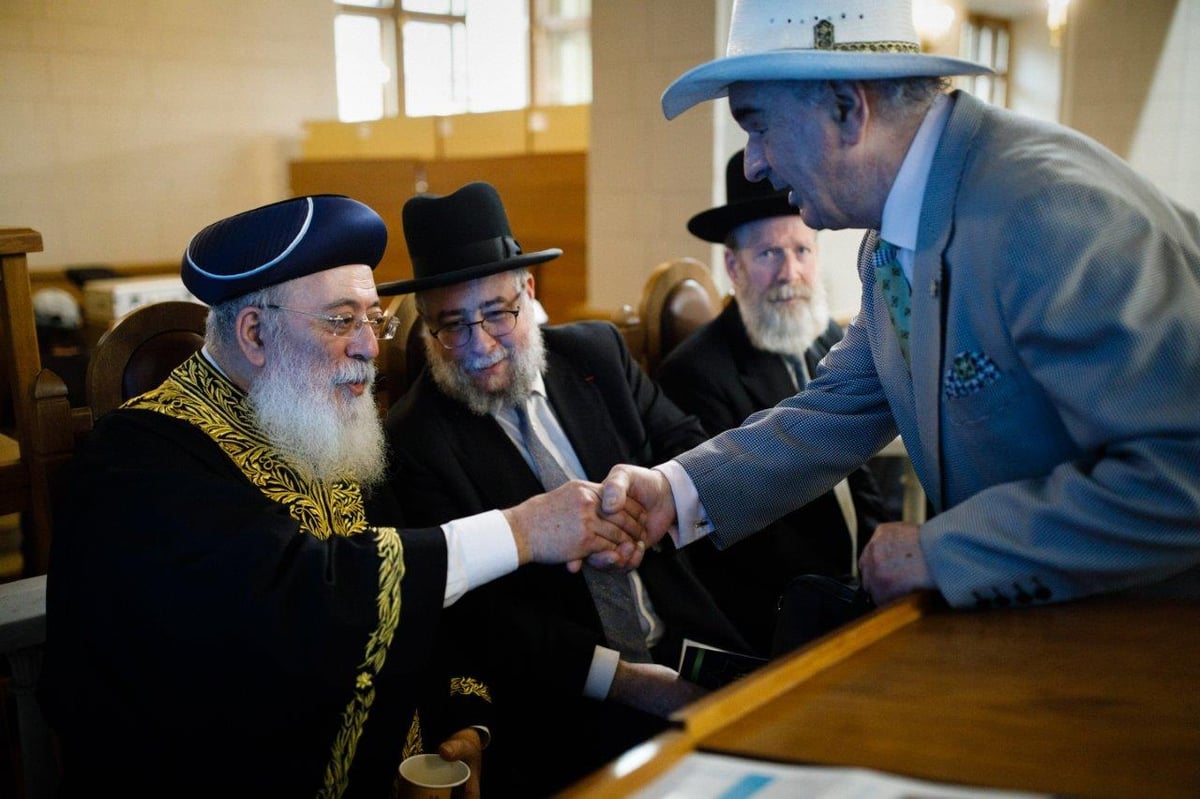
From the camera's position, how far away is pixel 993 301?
144 cm

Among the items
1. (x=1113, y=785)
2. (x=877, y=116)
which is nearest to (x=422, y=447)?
(x=877, y=116)

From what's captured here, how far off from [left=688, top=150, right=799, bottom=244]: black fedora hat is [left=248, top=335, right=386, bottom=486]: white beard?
178 centimetres

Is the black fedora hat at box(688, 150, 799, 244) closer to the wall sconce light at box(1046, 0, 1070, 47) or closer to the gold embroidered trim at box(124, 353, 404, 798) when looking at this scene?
the gold embroidered trim at box(124, 353, 404, 798)

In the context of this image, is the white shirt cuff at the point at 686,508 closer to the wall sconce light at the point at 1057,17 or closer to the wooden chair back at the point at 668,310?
the wooden chair back at the point at 668,310

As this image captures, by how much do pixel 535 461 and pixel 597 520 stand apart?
2.14 feet

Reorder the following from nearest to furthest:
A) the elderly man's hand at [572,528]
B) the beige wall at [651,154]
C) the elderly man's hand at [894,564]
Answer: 1. the elderly man's hand at [894,564]
2. the elderly man's hand at [572,528]
3. the beige wall at [651,154]

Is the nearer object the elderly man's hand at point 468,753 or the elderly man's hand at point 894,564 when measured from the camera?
the elderly man's hand at point 894,564

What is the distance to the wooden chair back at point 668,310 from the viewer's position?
12.7ft

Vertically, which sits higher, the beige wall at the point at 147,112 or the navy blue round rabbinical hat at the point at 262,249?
the beige wall at the point at 147,112

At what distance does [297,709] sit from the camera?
1.68 metres

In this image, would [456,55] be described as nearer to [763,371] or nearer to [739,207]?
[739,207]

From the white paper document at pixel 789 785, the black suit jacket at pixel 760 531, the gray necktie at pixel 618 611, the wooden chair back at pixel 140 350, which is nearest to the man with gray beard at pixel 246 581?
the wooden chair back at pixel 140 350

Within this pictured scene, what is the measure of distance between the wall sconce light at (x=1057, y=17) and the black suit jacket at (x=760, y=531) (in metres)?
5.61

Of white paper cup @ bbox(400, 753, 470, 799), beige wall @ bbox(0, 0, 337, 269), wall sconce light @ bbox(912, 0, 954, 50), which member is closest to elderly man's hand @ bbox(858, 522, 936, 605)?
white paper cup @ bbox(400, 753, 470, 799)
